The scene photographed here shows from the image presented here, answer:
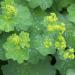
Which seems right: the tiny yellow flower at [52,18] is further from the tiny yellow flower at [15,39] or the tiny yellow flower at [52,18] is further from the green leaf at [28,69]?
the green leaf at [28,69]

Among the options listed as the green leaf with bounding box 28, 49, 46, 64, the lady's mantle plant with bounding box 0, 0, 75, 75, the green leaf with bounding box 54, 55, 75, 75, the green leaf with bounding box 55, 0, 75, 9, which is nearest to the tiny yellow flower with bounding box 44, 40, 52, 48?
the lady's mantle plant with bounding box 0, 0, 75, 75

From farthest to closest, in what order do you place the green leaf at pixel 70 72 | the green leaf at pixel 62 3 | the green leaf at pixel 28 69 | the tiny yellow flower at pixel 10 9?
1. the green leaf at pixel 62 3
2. the green leaf at pixel 28 69
3. the green leaf at pixel 70 72
4. the tiny yellow flower at pixel 10 9

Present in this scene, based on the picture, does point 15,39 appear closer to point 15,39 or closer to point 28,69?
point 15,39

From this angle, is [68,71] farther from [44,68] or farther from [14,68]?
[14,68]

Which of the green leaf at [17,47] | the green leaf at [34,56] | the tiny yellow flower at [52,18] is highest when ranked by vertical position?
the tiny yellow flower at [52,18]

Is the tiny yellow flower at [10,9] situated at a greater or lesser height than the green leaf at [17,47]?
greater

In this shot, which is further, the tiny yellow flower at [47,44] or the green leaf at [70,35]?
the green leaf at [70,35]

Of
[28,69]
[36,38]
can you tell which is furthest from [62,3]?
[28,69]

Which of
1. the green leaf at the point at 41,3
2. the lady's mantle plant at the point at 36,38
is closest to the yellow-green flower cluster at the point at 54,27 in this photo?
the lady's mantle plant at the point at 36,38
